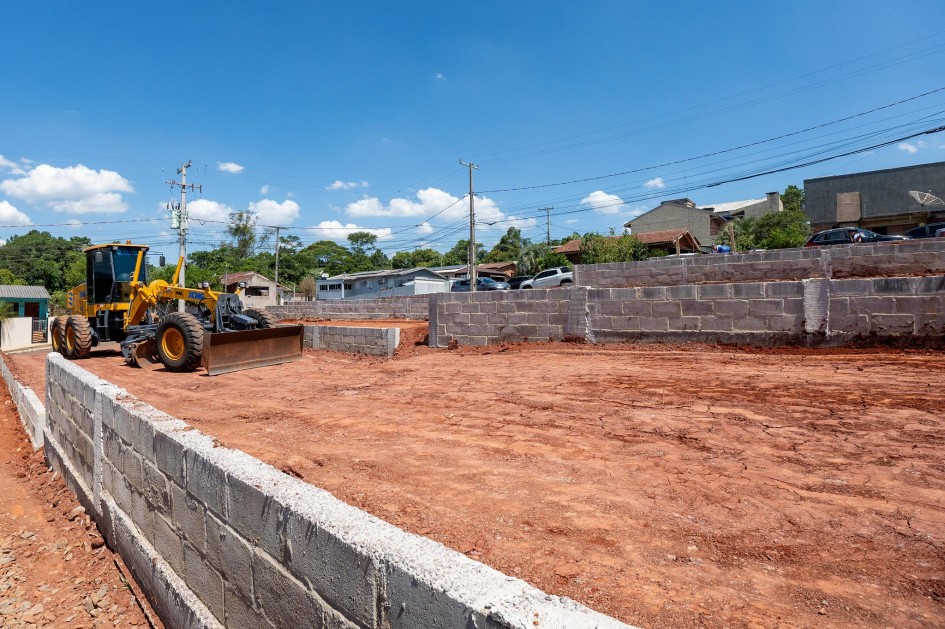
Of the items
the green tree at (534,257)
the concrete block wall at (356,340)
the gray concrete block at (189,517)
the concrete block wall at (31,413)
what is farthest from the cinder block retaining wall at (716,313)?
the green tree at (534,257)

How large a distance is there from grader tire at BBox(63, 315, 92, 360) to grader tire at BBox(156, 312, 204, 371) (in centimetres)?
408

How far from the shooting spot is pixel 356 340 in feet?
44.2

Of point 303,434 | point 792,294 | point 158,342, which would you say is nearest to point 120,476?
point 303,434

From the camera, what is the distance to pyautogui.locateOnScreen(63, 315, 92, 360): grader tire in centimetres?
1395

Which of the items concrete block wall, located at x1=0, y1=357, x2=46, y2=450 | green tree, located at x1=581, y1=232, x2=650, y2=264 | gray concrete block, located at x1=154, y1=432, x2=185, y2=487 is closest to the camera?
gray concrete block, located at x1=154, y1=432, x2=185, y2=487

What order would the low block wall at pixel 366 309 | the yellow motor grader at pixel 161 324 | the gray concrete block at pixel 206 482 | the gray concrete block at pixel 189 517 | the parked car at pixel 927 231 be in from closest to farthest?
1. the gray concrete block at pixel 206 482
2. the gray concrete block at pixel 189 517
3. the yellow motor grader at pixel 161 324
4. the parked car at pixel 927 231
5. the low block wall at pixel 366 309

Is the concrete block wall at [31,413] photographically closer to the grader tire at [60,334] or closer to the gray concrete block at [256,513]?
the grader tire at [60,334]

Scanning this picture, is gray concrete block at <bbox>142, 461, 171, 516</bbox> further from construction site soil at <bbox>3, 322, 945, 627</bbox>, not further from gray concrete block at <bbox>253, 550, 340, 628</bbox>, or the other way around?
gray concrete block at <bbox>253, 550, 340, 628</bbox>

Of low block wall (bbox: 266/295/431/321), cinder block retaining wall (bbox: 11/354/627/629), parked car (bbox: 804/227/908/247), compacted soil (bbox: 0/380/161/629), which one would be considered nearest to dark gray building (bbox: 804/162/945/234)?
parked car (bbox: 804/227/908/247)

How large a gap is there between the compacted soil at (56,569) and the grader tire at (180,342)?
4.32m

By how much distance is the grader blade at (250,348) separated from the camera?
10.6 meters

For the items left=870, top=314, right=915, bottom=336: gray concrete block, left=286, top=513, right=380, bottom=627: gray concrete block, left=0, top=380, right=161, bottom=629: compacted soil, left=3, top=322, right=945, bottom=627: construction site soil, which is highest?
left=870, top=314, right=915, bottom=336: gray concrete block

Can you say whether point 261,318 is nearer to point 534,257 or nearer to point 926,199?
point 534,257

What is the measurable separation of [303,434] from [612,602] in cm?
416
